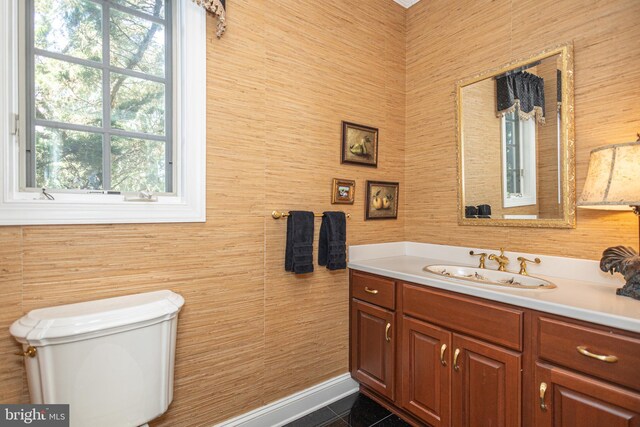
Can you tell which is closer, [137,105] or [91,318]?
[91,318]

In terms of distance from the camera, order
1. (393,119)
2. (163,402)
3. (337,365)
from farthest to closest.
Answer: (393,119), (337,365), (163,402)

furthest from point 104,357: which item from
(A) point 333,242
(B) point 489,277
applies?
(B) point 489,277

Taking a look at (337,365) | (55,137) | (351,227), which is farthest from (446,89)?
(55,137)

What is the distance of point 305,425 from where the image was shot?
175 cm

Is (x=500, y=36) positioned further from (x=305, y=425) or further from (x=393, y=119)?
(x=305, y=425)

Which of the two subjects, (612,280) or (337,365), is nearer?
(612,280)

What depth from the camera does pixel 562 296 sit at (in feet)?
4.02

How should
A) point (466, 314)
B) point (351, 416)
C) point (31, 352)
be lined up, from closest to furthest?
point (31, 352) < point (466, 314) < point (351, 416)

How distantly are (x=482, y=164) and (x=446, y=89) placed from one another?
0.62 meters

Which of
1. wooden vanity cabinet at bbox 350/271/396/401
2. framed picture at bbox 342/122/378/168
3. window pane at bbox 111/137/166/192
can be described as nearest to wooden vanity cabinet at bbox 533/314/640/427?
wooden vanity cabinet at bbox 350/271/396/401

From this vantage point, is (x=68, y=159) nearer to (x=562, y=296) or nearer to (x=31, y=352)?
(x=31, y=352)

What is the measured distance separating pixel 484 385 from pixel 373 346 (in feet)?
2.23

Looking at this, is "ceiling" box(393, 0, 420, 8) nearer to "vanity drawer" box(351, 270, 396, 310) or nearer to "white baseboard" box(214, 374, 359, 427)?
"vanity drawer" box(351, 270, 396, 310)

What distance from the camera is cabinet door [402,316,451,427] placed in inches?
58.7
